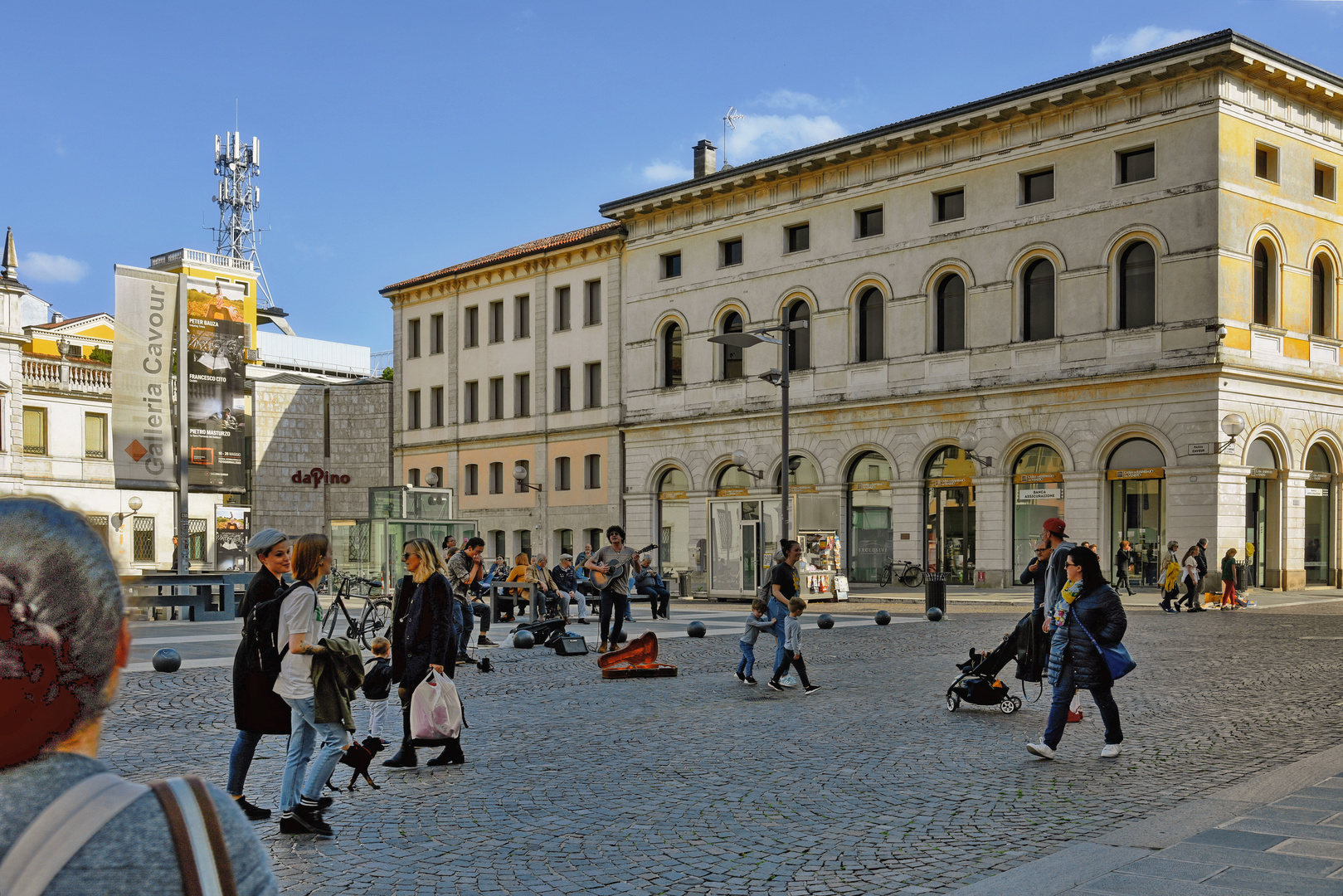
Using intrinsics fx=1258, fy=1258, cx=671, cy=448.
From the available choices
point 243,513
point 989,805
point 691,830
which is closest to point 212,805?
point 691,830

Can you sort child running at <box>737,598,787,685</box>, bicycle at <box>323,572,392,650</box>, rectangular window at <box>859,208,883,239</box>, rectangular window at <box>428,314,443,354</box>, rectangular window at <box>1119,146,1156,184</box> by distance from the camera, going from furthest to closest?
rectangular window at <box>428,314,443,354</box>, rectangular window at <box>859,208,883,239</box>, rectangular window at <box>1119,146,1156,184</box>, bicycle at <box>323,572,392,650</box>, child running at <box>737,598,787,685</box>

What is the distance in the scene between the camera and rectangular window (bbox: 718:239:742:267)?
45.8m

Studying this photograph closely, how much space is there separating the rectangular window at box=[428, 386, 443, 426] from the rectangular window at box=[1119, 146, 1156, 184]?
108 ft

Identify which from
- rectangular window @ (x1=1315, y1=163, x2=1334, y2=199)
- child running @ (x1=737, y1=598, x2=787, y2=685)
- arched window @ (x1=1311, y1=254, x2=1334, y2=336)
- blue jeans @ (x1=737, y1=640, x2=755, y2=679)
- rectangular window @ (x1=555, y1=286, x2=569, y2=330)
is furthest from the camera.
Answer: rectangular window @ (x1=555, y1=286, x2=569, y2=330)

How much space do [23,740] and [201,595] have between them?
88.2 feet

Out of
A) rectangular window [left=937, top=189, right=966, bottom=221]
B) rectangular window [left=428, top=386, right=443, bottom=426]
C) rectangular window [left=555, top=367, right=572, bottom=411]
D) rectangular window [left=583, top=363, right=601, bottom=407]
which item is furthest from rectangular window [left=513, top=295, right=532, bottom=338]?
rectangular window [left=937, top=189, right=966, bottom=221]

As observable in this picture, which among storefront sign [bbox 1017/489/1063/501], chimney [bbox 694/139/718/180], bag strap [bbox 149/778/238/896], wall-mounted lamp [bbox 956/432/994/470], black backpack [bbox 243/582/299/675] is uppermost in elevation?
chimney [bbox 694/139/718/180]

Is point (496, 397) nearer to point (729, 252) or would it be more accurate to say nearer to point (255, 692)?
point (729, 252)

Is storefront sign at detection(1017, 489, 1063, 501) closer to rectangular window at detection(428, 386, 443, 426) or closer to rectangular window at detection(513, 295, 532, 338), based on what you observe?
rectangular window at detection(513, 295, 532, 338)

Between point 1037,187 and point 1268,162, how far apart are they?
6174mm

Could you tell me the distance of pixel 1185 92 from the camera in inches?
1323

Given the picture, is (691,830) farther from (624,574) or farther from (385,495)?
(385,495)

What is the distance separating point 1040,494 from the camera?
119 feet

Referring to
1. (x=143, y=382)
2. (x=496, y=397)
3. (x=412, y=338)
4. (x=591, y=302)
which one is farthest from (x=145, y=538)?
(x=143, y=382)
